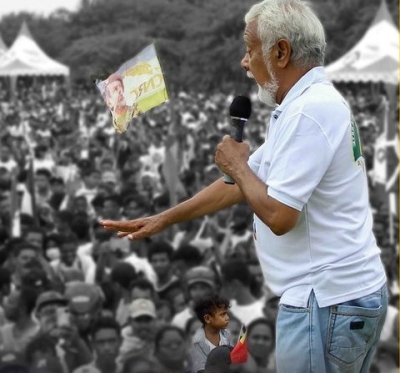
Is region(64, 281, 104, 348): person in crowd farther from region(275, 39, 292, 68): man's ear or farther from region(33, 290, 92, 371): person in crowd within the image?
region(275, 39, 292, 68): man's ear

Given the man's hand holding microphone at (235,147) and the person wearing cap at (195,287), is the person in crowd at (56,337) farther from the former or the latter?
the man's hand holding microphone at (235,147)

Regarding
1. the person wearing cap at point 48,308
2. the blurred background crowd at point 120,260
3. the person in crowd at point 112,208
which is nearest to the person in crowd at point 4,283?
the blurred background crowd at point 120,260

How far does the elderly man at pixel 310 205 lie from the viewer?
2.45 m

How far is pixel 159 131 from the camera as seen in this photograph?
1938cm

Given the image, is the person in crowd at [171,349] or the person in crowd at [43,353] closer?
the person in crowd at [171,349]

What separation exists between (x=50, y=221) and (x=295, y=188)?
7.33 meters

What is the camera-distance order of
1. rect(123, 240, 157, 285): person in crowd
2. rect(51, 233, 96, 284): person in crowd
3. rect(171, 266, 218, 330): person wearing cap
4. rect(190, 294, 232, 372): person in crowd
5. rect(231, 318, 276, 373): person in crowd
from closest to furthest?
1. rect(190, 294, 232, 372): person in crowd
2. rect(231, 318, 276, 373): person in crowd
3. rect(171, 266, 218, 330): person wearing cap
4. rect(123, 240, 157, 285): person in crowd
5. rect(51, 233, 96, 284): person in crowd

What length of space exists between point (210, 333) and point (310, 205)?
49 centimetres

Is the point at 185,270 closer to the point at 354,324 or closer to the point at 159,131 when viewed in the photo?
the point at 354,324

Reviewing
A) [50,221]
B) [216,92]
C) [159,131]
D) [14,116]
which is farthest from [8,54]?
[216,92]

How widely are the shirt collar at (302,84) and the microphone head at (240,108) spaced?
7 cm

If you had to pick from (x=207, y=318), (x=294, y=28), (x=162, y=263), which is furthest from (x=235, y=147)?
(x=162, y=263)

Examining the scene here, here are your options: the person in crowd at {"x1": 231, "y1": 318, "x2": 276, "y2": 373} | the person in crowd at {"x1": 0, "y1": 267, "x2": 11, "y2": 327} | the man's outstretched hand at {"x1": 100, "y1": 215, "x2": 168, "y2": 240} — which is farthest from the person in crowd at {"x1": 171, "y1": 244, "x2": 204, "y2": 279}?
the man's outstretched hand at {"x1": 100, "y1": 215, "x2": 168, "y2": 240}

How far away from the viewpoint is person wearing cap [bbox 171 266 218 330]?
6.39 meters
